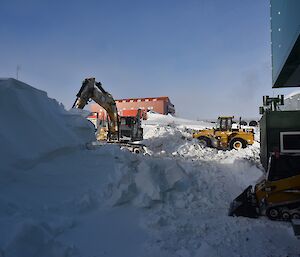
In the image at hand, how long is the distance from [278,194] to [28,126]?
5491 millimetres

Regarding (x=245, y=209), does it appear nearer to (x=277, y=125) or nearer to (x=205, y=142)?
(x=277, y=125)

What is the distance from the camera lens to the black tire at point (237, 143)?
2005 centimetres

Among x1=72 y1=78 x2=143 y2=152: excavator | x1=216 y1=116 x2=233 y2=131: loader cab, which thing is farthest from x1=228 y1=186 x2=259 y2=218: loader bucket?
x1=216 y1=116 x2=233 y2=131: loader cab

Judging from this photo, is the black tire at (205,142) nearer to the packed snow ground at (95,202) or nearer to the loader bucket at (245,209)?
the packed snow ground at (95,202)

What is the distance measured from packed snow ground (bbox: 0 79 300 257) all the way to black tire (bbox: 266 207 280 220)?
0.71 feet

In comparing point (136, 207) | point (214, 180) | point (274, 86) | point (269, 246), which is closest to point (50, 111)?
point (136, 207)

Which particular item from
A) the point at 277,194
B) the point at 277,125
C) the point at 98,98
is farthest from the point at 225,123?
the point at 277,194

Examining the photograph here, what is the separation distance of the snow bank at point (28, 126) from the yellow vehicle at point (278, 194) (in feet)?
14.0

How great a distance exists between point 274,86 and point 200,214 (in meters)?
9.38

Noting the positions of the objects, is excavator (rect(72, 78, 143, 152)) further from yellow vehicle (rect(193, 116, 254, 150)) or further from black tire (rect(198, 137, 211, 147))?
yellow vehicle (rect(193, 116, 254, 150))

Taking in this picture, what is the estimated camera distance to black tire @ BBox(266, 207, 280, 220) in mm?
6785

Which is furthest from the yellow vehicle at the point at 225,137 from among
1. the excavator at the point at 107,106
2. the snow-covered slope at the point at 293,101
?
the excavator at the point at 107,106

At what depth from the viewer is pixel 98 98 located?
15789 mm

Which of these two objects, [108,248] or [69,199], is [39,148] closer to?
[69,199]
